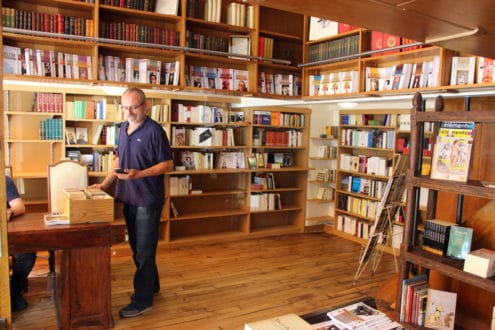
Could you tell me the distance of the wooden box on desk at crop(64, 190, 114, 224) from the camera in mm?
2836

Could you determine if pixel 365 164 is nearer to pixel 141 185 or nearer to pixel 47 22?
pixel 141 185

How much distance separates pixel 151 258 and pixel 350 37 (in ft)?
11.8

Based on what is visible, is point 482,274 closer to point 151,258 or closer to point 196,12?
point 151,258

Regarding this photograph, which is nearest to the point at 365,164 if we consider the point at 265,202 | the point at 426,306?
the point at 265,202

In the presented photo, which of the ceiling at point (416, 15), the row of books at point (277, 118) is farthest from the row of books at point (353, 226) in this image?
the ceiling at point (416, 15)

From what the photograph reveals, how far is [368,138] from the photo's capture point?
5676mm

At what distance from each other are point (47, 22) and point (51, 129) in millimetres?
1156

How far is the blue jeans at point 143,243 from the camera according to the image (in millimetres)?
3209

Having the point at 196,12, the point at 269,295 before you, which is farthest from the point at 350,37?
the point at 269,295

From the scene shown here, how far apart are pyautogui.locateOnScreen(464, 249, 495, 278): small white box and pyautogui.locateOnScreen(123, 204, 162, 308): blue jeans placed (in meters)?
2.22

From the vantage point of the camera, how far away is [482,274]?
1.79 meters

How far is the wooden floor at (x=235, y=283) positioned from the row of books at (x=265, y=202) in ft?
1.69

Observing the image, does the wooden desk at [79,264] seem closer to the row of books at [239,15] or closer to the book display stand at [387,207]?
the book display stand at [387,207]

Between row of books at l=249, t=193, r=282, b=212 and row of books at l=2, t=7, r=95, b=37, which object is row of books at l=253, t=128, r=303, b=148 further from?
row of books at l=2, t=7, r=95, b=37
